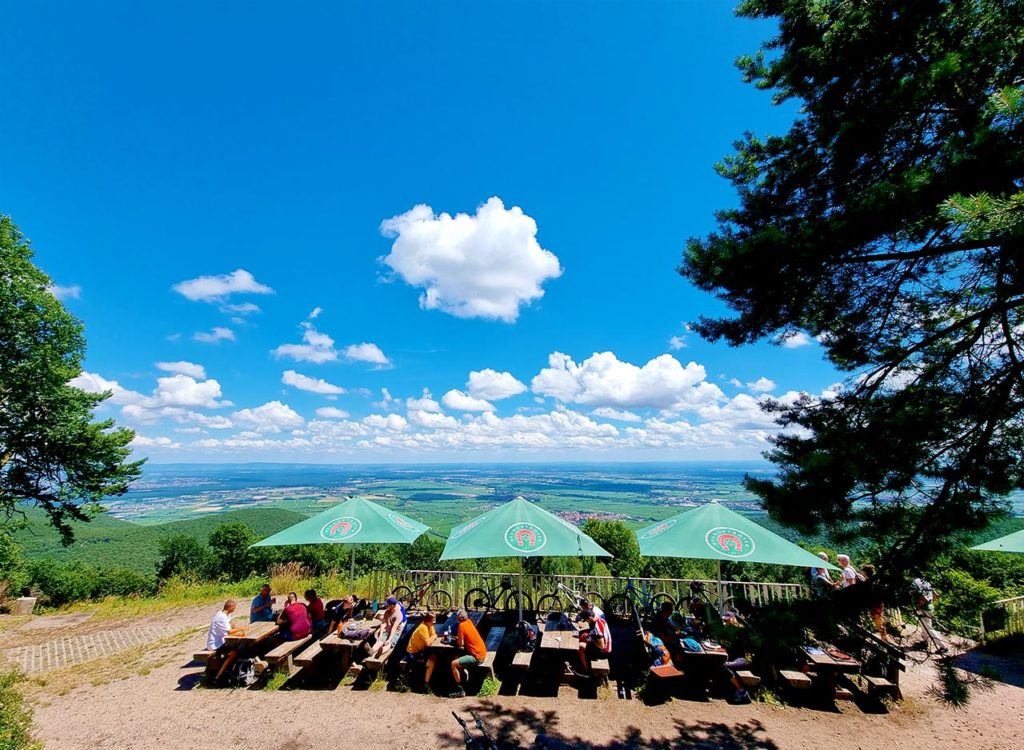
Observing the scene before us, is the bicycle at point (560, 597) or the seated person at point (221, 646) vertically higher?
the seated person at point (221, 646)

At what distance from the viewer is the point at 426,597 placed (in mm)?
10297

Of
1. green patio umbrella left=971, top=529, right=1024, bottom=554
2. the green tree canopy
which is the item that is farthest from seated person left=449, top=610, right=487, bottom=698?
the green tree canopy

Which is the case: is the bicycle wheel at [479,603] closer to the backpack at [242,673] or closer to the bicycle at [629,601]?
the bicycle at [629,601]

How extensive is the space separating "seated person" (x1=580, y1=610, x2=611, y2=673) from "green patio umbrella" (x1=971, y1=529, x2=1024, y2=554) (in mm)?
7456

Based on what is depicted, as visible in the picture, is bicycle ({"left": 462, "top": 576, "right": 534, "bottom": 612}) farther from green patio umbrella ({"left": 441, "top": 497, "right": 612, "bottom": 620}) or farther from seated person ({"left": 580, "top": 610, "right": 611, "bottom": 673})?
seated person ({"left": 580, "top": 610, "right": 611, "bottom": 673})

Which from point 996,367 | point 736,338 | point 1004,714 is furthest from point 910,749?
point 736,338

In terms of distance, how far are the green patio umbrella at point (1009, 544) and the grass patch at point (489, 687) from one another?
9.24 metres

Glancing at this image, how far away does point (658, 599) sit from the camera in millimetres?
9445

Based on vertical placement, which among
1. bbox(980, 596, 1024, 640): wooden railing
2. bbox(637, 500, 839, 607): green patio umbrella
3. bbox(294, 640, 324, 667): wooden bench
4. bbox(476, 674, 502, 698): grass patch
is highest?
bbox(637, 500, 839, 607): green patio umbrella

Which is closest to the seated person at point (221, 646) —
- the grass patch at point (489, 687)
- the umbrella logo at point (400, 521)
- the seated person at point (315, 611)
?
the seated person at point (315, 611)

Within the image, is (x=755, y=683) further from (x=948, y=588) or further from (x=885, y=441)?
(x=885, y=441)

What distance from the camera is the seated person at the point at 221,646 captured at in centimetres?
661

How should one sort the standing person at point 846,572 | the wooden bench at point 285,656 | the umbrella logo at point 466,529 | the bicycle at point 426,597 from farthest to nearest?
the bicycle at point 426,597 → the standing person at point 846,572 → the umbrella logo at point 466,529 → the wooden bench at point 285,656

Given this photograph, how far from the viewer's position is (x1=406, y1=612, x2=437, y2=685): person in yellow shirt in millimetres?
6359
